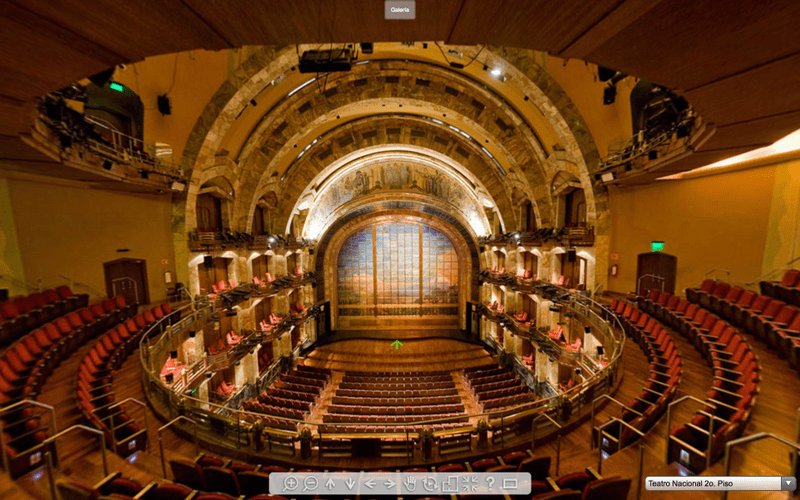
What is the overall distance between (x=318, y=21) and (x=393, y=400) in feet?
43.8

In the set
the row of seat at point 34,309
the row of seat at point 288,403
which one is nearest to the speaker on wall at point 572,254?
the row of seat at point 288,403

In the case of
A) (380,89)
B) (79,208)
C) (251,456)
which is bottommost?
(251,456)

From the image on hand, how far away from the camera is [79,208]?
988 centimetres

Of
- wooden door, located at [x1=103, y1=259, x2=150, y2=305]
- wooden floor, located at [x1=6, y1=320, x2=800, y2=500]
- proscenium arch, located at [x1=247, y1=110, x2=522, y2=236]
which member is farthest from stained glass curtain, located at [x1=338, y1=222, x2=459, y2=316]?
wooden floor, located at [x1=6, y1=320, x2=800, y2=500]

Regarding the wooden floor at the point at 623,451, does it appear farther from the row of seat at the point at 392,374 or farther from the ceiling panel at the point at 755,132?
the row of seat at the point at 392,374

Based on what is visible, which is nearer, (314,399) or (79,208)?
(79,208)

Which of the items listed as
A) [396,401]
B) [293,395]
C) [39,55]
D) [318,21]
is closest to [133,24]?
[39,55]

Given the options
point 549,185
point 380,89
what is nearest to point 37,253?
point 380,89

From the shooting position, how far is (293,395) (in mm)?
14188

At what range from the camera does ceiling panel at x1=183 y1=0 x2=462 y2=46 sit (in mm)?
1995

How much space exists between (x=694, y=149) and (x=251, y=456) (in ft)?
34.3

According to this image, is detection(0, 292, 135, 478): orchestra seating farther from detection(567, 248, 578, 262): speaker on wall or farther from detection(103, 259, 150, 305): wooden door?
detection(567, 248, 578, 262): speaker on wall

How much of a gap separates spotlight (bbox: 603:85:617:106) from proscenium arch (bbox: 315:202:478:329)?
12733 millimetres

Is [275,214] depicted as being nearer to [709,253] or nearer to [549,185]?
[549,185]
